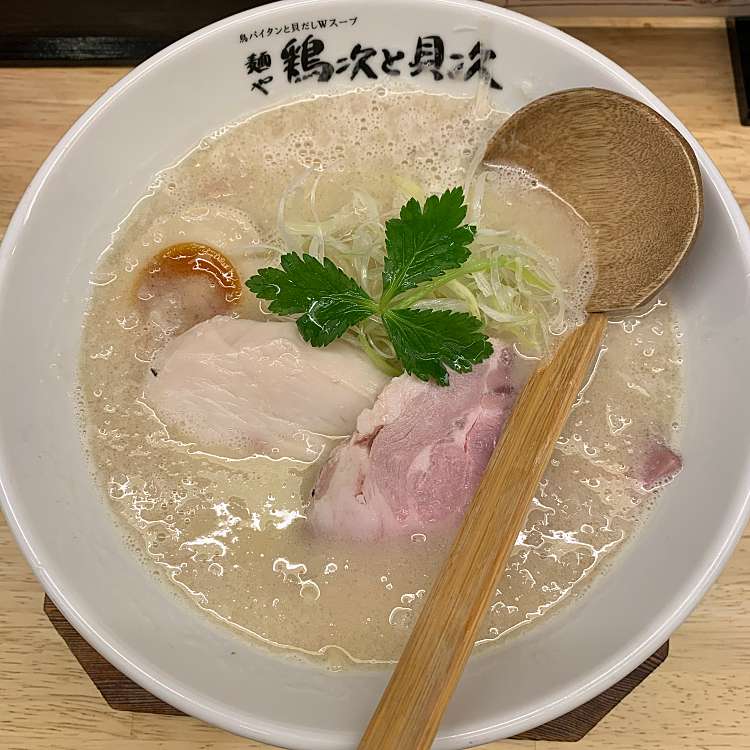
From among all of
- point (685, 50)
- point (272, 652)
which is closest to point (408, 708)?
point (272, 652)

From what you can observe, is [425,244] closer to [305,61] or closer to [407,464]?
[407,464]

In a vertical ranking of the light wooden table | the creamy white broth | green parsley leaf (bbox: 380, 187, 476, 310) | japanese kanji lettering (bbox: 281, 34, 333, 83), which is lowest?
the light wooden table

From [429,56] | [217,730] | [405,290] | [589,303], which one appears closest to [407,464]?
[405,290]

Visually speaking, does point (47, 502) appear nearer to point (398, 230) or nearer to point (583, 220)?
point (398, 230)

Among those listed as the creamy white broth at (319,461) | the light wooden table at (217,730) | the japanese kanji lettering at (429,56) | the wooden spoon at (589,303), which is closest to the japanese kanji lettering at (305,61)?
the creamy white broth at (319,461)

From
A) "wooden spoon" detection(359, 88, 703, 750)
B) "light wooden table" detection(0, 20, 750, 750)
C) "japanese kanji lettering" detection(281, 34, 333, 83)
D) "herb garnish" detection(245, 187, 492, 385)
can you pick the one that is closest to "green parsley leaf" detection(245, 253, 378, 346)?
"herb garnish" detection(245, 187, 492, 385)

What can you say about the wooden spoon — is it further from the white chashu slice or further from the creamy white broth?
the white chashu slice
